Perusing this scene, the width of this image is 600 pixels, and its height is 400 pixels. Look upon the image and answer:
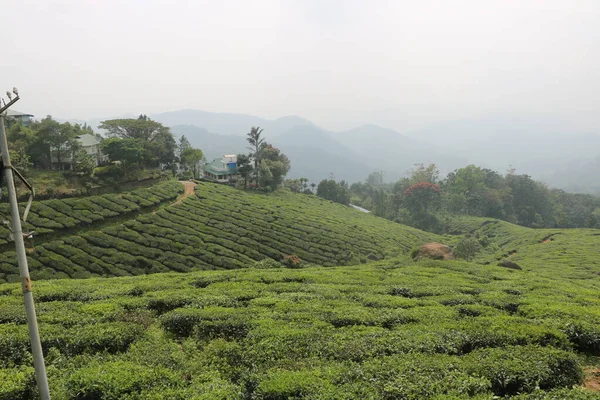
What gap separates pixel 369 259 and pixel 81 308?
28.5m

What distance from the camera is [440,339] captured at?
9078mm

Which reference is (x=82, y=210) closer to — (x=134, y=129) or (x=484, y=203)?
(x=134, y=129)

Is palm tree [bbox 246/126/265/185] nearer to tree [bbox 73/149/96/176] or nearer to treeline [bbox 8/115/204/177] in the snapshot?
treeline [bbox 8/115/204/177]

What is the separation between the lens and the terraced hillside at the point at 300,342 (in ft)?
23.0

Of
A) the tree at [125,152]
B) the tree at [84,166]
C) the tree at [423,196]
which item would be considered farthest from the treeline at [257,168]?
the tree at [423,196]

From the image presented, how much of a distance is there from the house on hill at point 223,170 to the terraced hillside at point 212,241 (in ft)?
56.6

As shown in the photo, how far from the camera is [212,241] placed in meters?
30.0

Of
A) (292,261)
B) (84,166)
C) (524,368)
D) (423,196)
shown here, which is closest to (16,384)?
(524,368)

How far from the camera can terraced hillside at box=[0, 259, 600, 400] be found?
7.02m

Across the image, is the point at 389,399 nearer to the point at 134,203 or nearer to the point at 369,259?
the point at 369,259

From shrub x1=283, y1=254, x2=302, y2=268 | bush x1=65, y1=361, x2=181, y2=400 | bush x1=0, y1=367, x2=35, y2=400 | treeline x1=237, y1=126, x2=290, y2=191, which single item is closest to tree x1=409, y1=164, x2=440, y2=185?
treeline x1=237, y1=126, x2=290, y2=191

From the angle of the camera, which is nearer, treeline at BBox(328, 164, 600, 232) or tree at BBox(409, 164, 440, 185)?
treeline at BBox(328, 164, 600, 232)

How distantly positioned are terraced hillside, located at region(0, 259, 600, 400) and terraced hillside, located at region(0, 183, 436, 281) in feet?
32.4

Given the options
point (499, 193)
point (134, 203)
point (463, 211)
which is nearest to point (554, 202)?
point (499, 193)
